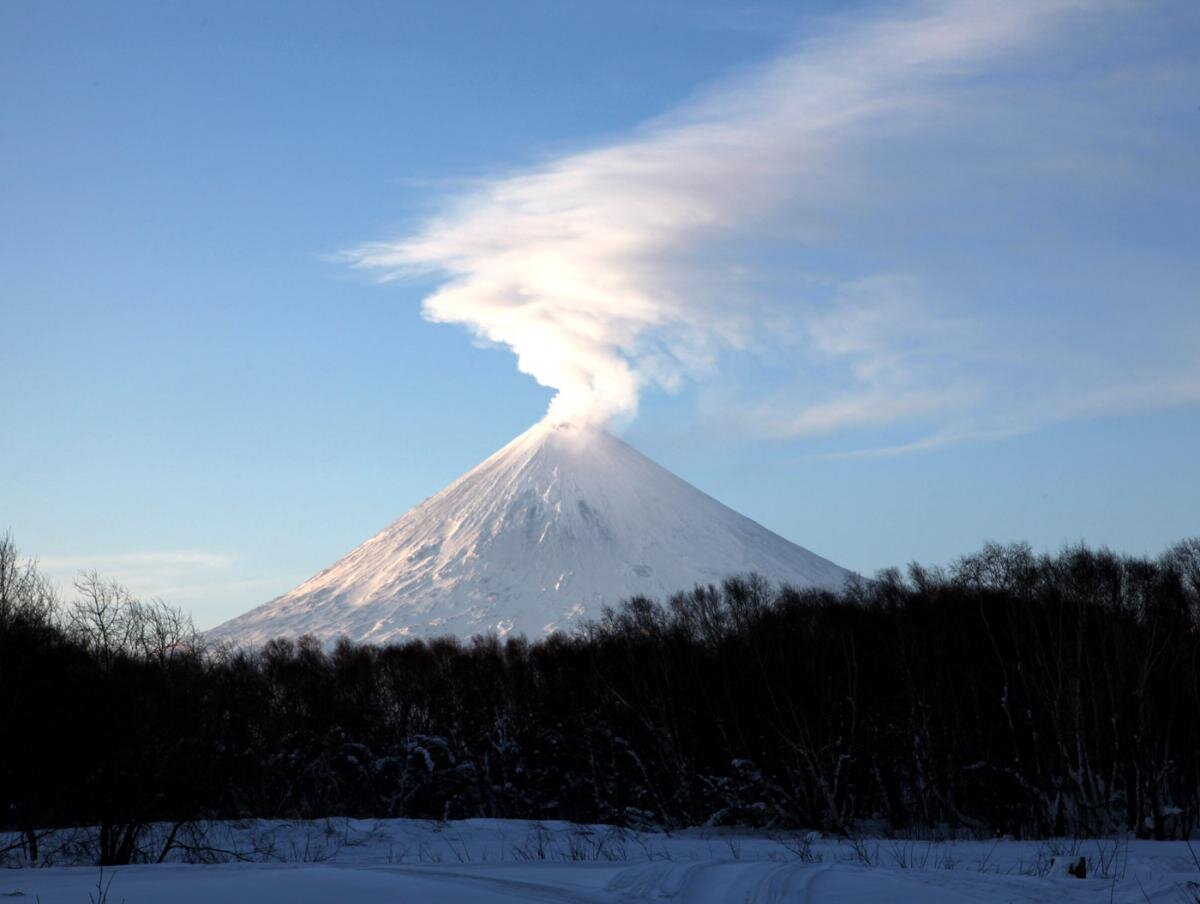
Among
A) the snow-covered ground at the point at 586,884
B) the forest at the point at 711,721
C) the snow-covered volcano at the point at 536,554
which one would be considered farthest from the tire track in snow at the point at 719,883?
the snow-covered volcano at the point at 536,554

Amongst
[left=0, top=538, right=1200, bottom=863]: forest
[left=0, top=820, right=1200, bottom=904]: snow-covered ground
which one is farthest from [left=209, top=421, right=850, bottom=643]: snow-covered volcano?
[left=0, top=820, right=1200, bottom=904]: snow-covered ground

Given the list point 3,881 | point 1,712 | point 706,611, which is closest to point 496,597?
point 706,611

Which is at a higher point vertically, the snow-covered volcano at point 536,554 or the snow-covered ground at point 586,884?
the snow-covered volcano at point 536,554

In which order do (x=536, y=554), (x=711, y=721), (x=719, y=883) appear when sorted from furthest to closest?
(x=536, y=554), (x=711, y=721), (x=719, y=883)

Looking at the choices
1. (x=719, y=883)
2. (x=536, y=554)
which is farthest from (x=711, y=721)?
(x=536, y=554)

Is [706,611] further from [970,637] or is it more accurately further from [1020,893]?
[1020,893]

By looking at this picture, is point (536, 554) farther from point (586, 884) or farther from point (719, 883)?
point (719, 883)

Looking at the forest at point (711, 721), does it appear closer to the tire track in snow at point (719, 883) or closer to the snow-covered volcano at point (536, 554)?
the tire track in snow at point (719, 883)
